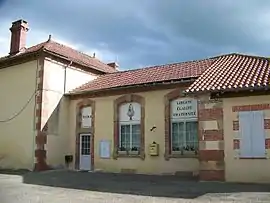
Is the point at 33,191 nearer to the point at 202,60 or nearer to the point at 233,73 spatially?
the point at 233,73

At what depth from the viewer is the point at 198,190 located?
11062mm

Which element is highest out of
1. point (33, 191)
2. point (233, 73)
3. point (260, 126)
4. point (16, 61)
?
point (16, 61)

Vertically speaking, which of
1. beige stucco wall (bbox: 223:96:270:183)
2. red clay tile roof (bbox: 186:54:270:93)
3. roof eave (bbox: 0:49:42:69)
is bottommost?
beige stucco wall (bbox: 223:96:270:183)

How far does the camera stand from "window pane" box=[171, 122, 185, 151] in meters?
16.7

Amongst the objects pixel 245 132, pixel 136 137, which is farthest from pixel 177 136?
pixel 245 132

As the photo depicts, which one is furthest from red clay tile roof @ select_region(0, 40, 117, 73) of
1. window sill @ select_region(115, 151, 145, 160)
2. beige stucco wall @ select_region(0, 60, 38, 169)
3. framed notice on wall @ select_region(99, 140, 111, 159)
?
window sill @ select_region(115, 151, 145, 160)

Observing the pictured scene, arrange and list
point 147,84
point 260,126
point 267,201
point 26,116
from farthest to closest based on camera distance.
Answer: point 26,116 → point 147,84 → point 260,126 → point 267,201

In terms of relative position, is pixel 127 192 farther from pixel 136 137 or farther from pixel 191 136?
pixel 136 137

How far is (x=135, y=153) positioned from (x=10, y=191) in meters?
7.58

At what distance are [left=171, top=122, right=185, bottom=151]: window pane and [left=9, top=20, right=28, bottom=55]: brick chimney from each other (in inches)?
424

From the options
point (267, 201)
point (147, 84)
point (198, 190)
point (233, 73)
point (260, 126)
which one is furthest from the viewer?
point (147, 84)

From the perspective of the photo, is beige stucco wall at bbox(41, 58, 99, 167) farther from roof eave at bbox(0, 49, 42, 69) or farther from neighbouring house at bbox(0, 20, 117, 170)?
roof eave at bbox(0, 49, 42, 69)

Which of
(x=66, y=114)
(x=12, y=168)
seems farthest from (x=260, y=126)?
(x=12, y=168)

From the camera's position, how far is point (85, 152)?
19531 mm
